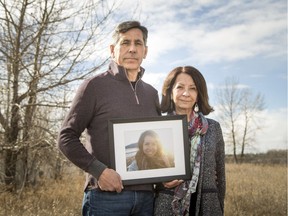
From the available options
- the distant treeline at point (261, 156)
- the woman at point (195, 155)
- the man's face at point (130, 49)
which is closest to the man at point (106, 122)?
the man's face at point (130, 49)

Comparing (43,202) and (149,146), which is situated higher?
(149,146)

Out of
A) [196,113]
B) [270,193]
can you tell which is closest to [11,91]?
[196,113]

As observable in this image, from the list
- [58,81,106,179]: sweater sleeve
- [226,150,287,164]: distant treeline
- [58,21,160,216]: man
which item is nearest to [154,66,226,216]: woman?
[58,21,160,216]: man

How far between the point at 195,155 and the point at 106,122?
82 centimetres

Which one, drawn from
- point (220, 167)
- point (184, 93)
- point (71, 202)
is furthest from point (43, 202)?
point (184, 93)

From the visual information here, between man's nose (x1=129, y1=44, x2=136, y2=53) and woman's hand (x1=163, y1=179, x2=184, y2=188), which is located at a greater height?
man's nose (x1=129, y1=44, x2=136, y2=53)

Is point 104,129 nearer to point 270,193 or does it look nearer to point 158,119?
point 158,119

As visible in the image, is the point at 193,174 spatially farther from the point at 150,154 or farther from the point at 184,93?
the point at 184,93

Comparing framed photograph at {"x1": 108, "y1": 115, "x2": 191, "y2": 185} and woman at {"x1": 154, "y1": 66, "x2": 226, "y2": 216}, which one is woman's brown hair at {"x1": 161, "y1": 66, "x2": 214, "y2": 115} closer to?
woman at {"x1": 154, "y1": 66, "x2": 226, "y2": 216}

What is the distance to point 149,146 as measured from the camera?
241 cm

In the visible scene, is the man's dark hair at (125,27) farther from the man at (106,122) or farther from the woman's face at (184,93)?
the woman's face at (184,93)

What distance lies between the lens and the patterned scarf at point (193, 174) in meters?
2.67

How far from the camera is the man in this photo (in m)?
2.17

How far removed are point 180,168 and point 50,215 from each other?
382 centimetres
